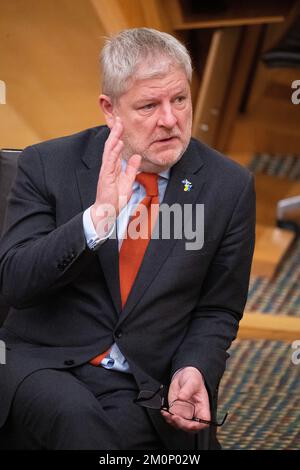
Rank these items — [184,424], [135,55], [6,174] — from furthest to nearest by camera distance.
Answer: [6,174] < [135,55] < [184,424]

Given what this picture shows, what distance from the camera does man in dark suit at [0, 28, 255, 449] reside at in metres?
1.47

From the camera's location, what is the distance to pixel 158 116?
1.55 m

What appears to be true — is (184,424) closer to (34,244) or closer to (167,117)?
(34,244)

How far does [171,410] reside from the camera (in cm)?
147

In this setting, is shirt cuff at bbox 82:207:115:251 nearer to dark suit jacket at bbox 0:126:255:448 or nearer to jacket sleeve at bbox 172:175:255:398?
dark suit jacket at bbox 0:126:255:448

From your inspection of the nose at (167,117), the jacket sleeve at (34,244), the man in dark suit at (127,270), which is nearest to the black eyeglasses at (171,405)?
the man in dark suit at (127,270)

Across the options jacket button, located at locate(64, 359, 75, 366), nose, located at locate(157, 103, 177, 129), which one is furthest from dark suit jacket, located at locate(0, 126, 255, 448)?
nose, located at locate(157, 103, 177, 129)

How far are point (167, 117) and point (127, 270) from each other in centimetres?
29

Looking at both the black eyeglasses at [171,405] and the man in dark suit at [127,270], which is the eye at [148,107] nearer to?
the man in dark suit at [127,270]

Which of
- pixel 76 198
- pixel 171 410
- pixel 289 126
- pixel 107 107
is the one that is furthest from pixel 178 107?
pixel 289 126

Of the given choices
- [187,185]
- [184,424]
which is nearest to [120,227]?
[187,185]

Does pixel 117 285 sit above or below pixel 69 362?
above

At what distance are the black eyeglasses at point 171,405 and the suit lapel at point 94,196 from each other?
0.56 feet

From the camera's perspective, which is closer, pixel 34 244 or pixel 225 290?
pixel 34 244
